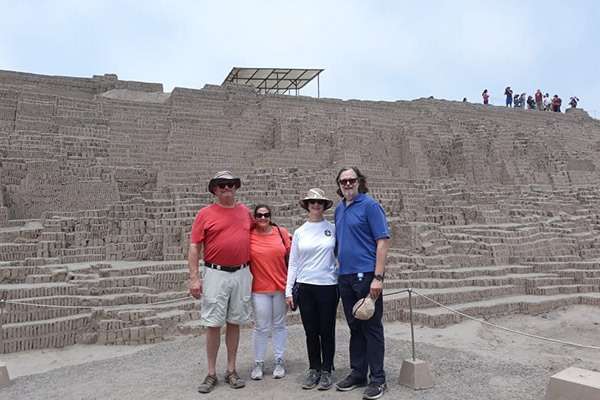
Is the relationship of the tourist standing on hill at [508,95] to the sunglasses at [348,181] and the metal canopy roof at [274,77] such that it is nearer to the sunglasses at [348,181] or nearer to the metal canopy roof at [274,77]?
the metal canopy roof at [274,77]

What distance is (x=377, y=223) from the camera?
394 centimetres

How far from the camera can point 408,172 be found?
1839 cm

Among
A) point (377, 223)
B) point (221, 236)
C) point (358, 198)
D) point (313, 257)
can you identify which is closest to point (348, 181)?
point (358, 198)

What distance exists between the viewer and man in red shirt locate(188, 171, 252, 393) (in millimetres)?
4129

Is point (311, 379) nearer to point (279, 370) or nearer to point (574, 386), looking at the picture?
point (279, 370)

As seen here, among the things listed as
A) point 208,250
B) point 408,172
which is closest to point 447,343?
point 208,250

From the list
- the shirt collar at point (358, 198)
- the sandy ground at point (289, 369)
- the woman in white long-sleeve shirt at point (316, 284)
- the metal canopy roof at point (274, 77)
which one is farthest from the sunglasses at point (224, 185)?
the metal canopy roof at point (274, 77)

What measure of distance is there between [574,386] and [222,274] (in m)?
2.52

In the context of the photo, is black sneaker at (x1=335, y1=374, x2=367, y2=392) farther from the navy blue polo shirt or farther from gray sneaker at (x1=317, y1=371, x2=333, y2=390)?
the navy blue polo shirt

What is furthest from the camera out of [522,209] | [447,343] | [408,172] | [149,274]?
[408,172]

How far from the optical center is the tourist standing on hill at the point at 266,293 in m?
4.30

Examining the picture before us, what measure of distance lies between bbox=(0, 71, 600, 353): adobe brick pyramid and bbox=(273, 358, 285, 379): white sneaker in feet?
7.96

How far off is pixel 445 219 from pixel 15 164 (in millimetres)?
9513

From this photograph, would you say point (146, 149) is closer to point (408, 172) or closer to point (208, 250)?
point (408, 172)
